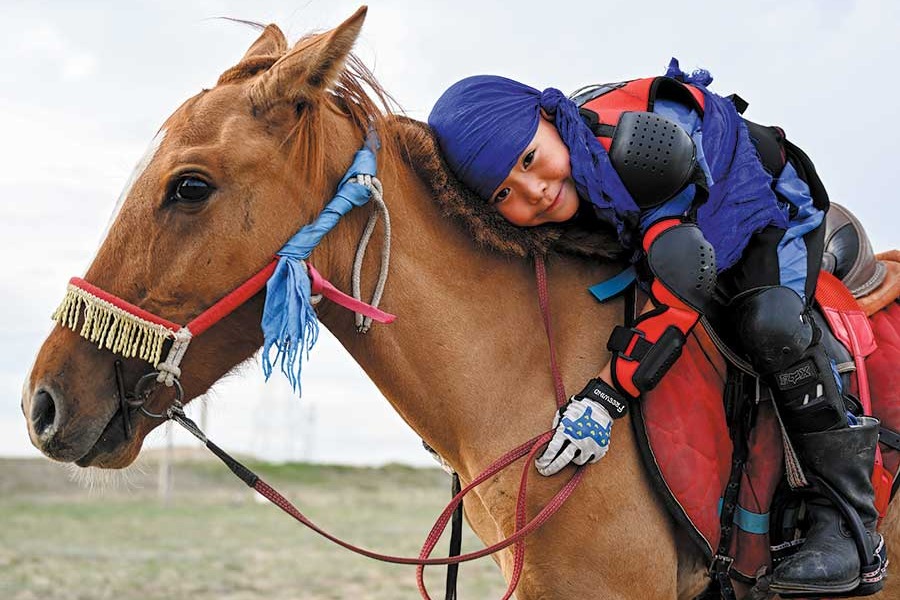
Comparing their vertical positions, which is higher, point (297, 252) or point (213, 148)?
point (213, 148)

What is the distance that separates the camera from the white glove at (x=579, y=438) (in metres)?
2.83

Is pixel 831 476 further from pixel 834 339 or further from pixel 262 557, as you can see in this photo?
pixel 262 557

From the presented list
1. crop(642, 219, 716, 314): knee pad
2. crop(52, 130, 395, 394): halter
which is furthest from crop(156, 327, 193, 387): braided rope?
crop(642, 219, 716, 314): knee pad

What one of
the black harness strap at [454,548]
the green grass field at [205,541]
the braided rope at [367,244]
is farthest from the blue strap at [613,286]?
the green grass field at [205,541]

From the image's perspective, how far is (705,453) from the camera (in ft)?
9.84

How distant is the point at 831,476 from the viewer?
3021 millimetres

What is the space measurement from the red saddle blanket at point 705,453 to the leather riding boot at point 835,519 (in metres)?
0.12

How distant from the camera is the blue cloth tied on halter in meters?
2.76

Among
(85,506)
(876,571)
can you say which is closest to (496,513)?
(876,571)

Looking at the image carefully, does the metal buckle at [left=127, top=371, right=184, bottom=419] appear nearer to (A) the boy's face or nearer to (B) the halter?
(B) the halter

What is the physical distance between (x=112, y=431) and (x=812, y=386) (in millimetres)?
2253

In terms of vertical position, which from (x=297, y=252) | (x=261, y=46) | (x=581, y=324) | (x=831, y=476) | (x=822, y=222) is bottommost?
(x=831, y=476)

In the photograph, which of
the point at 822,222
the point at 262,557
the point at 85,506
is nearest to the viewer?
the point at 822,222

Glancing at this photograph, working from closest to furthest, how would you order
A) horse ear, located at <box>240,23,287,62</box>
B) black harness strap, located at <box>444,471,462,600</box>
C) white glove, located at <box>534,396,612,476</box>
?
1. white glove, located at <box>534,396,612,476</box>
2. horse ear, located at <box>240,23,287,62</box>
3. black harness strap, located at <box>444,471,462,600</box>
